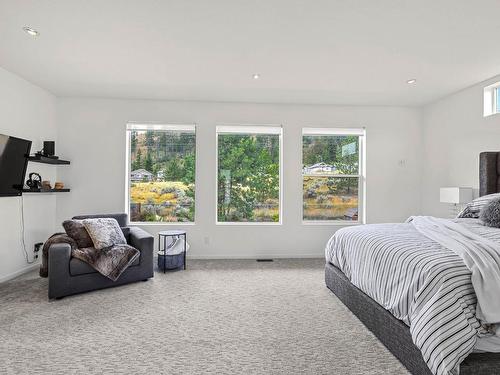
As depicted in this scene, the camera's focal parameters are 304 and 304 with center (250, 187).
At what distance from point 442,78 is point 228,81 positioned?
9.00 feet

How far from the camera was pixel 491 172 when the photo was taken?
3.73 m

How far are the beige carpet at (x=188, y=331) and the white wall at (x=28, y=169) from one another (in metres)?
0.44

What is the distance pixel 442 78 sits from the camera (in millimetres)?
3885

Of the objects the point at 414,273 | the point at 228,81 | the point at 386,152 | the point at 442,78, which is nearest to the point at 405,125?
the point at 386,152

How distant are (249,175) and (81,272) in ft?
9.48

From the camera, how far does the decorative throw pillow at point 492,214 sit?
284 centimetres

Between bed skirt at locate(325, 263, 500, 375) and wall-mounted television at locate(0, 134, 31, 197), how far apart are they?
3.90 m

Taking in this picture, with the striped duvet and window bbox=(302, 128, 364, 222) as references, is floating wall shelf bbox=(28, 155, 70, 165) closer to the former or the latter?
window bbox=(302, 128, 364, 222)

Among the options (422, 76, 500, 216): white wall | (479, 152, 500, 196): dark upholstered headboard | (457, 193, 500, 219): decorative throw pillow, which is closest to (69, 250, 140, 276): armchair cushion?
(457, 193, 500, 219): decorative throw pillow

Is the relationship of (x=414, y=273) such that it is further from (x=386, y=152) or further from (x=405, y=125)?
(x=405, y=125)

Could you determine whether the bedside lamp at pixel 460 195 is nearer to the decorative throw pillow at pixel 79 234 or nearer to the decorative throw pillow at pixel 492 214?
the decorative throw pillow at pixel 492 214

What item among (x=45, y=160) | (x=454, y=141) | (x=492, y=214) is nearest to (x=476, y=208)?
(x=492, y=214)

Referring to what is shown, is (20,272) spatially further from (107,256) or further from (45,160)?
(107,256)

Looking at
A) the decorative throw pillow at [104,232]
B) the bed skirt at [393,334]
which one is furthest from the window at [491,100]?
the decorative throw pillow at [104,232]
